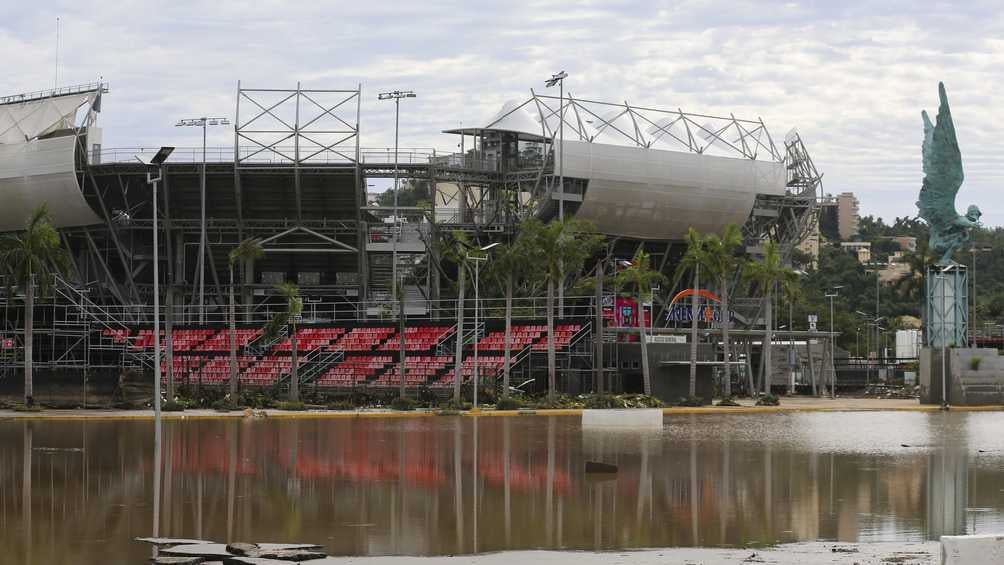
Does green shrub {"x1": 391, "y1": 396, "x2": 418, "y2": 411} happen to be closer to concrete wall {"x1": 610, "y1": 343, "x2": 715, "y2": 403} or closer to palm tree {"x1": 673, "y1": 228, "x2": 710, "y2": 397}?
concrete wall {"x1": 610, "y1": 343, "x2": 715, "y2": 403}

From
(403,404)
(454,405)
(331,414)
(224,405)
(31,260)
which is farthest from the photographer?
(31,260)

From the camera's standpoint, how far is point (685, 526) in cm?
2908

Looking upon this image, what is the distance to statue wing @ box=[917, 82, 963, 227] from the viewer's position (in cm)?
8694

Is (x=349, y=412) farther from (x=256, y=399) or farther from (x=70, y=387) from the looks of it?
(x=70, y=387)

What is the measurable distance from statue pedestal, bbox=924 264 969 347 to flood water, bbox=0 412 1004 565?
31.4m

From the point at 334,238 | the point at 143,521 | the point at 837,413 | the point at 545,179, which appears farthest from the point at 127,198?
the point at 143,521

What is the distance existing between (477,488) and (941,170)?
60.1 meters

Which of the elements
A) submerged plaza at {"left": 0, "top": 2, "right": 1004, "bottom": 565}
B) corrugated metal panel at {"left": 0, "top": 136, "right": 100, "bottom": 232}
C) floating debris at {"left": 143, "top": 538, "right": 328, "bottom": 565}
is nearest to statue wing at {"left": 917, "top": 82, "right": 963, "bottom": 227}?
submerged plaza at {"left": 0, "top": 2, "right": 1004, "bottom": 565}

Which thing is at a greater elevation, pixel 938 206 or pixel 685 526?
pixel 938 206

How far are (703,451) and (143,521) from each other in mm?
24296

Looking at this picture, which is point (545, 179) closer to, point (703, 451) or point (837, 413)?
point (837, 413)

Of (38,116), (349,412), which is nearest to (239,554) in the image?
(349,412)

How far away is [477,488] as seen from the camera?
3597 cm

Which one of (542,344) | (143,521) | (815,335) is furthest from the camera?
(815,335)
